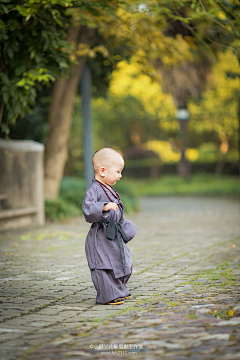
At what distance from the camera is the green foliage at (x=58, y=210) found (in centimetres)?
1157

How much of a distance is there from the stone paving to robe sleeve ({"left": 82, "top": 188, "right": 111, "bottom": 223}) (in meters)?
0.78

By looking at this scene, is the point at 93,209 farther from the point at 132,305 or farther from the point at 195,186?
the point at 195,186

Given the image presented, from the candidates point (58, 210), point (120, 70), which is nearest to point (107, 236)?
point (58, 210)

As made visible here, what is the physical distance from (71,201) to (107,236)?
911 centimetres

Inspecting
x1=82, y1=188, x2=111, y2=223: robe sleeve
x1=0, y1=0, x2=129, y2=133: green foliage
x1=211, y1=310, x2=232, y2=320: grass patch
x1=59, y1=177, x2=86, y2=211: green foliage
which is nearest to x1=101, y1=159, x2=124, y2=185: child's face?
x1=82, y1=188, x2=111, y2=223: robe sleeve

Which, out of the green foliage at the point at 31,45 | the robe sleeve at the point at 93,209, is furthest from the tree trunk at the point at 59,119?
the robe sleeve at the point at 93,209

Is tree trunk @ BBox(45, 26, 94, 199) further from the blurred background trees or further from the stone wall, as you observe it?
the stone wall

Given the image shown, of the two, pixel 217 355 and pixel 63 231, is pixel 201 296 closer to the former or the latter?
pixel 217 355

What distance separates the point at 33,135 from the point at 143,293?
10.4m

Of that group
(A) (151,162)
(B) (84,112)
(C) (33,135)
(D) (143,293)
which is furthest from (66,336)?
(A) (151,162)

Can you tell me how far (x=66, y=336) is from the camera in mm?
3225

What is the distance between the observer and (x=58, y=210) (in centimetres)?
1182

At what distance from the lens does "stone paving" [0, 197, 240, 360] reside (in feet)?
9.64

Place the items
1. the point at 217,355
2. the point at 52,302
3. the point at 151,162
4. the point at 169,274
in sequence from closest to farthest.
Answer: the point at 217,355 → the point at 52,302 → the point at 169,274 → the point at 151,162
